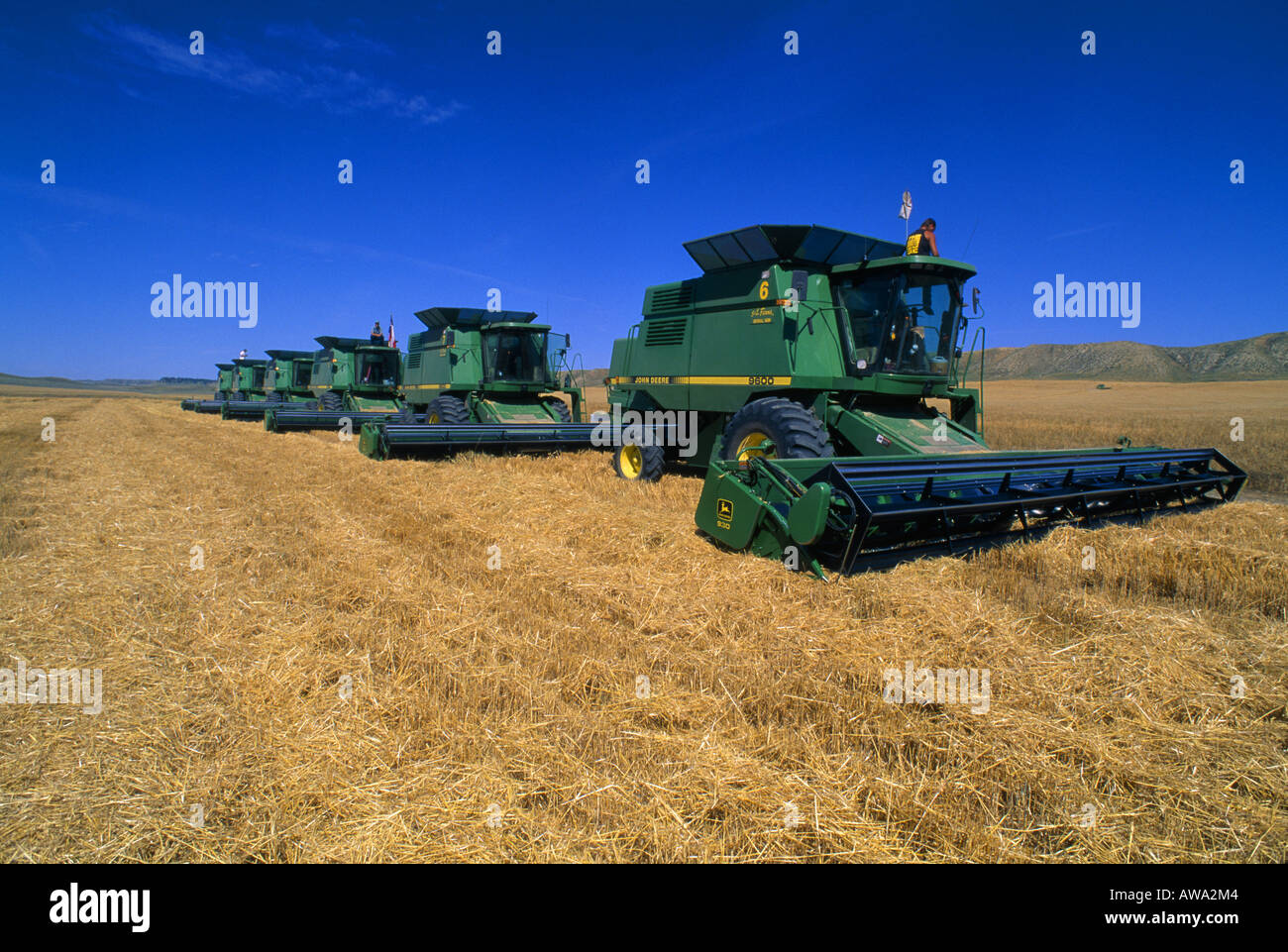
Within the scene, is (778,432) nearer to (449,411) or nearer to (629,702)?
(629,702)

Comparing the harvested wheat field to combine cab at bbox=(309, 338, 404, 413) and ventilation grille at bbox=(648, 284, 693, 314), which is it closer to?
ventilation grille at bbox=(648, 284, 693, 314)

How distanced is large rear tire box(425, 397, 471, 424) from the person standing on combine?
29.3 ft

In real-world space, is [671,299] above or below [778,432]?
above

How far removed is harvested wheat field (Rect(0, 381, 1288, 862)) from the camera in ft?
6.98

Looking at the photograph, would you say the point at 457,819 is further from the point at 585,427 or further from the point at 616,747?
the point at 585,427

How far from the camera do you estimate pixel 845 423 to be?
22.9ft

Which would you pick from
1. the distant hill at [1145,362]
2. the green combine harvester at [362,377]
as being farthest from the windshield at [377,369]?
the distant hill at [1145,362]

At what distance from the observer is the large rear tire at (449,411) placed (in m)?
13.2

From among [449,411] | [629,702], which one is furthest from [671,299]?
[629,702]

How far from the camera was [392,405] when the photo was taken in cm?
2162

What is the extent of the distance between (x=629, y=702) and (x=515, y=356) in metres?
12.4
